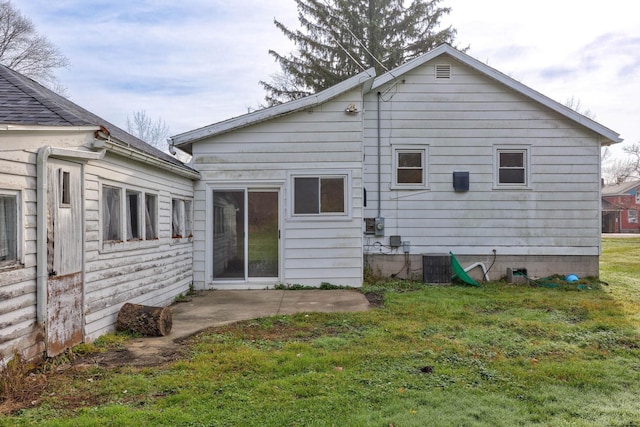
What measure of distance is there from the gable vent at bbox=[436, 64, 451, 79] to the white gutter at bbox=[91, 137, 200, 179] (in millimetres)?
5956

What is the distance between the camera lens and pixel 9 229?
4.03 m

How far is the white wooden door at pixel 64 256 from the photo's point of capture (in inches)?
176

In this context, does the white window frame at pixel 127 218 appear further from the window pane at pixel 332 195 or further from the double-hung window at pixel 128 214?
the window pane at pixel 332 195

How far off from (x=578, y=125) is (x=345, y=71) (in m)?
11.6

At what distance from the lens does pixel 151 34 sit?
44.6 ft

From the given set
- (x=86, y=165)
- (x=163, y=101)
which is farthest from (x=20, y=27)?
(x=86, y=165)

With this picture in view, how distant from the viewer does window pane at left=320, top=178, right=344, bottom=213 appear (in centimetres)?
919

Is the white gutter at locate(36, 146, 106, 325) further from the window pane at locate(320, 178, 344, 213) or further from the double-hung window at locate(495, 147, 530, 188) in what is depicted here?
the double-hung window at locate(495, 147, 530, 188)

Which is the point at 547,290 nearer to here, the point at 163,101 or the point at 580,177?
the point at 580,177

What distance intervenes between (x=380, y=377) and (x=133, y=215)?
433cm

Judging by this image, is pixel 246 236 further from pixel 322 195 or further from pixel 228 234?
pixel 322 195

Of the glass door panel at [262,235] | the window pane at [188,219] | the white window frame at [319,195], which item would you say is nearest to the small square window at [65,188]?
the window pane at [188,219]

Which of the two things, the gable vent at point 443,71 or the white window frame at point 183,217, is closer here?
the white window frame at point 183,217

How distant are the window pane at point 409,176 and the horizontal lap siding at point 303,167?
1.57m
